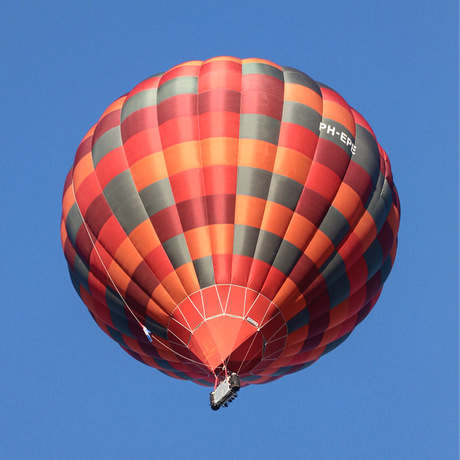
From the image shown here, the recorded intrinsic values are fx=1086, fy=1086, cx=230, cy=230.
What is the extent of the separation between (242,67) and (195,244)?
4.32 metres

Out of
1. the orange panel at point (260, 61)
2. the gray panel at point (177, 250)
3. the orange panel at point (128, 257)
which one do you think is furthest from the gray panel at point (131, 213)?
the orange panel at point (260, 61)


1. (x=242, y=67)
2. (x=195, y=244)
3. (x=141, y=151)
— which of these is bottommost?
(x=195, y=244)

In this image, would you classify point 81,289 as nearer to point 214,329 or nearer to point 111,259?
point 111,259

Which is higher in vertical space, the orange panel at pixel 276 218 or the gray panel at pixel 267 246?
the orange panel at pixel 276 218

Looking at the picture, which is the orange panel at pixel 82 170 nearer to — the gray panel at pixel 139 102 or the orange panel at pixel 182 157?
the gray panel at pixel 139 102

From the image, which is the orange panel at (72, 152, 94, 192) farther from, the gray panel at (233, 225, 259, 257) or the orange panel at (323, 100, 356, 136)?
the orange panel at (323, 100, 356, 136)

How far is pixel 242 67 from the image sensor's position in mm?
21953

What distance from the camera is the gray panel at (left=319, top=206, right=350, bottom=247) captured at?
66.1ft

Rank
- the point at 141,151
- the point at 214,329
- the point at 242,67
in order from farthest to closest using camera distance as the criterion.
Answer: the point at 242,67 < the point at 141,151 < the point at 214,329

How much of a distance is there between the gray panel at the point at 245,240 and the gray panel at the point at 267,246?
0.30 ft

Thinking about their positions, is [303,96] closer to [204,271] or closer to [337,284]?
[337,284]

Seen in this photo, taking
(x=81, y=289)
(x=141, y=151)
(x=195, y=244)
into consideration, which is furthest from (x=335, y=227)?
(x=81, y=289)

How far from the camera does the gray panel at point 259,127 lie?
67.2ft

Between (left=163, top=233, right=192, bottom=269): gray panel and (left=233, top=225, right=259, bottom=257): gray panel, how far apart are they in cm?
89
